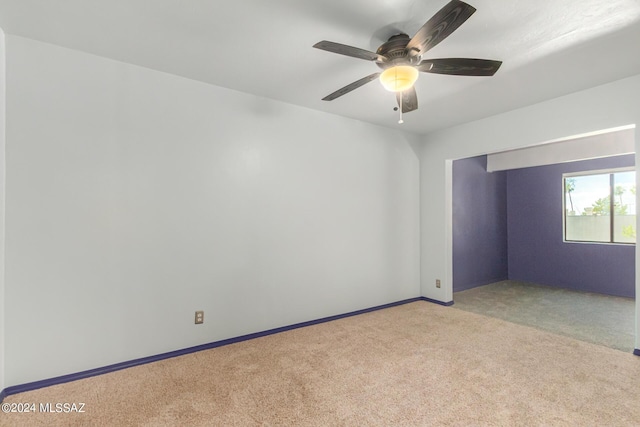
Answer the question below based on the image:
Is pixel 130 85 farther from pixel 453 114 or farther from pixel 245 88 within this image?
pixel 453 114

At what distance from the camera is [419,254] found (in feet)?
14.5

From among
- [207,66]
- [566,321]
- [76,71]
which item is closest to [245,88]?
[207,66]

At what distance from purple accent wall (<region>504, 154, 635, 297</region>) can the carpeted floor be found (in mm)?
262

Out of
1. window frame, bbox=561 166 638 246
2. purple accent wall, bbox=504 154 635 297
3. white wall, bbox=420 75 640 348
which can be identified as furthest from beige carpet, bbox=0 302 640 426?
window frame, bbox=561 166 638 246

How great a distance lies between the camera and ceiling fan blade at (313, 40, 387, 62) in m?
1.60

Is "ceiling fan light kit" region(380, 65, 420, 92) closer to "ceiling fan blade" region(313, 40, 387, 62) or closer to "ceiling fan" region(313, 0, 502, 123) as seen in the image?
"ceiling fan" region(313, 0, 502, 123)

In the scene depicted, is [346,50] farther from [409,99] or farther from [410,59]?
[409,99]

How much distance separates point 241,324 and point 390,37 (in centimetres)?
278

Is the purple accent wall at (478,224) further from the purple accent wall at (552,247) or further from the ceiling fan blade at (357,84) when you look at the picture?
the ceiling fan blade at (357,84)

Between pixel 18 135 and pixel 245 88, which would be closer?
pixel 18 135

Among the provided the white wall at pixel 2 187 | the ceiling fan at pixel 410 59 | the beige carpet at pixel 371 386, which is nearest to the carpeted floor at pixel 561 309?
the beige carpet at pixel 371 386

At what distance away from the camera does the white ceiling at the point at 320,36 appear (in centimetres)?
175

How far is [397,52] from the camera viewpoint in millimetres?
1855

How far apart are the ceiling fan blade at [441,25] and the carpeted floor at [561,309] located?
325 centimetres
